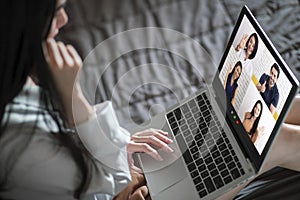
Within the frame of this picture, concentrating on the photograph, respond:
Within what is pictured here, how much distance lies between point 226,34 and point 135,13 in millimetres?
285

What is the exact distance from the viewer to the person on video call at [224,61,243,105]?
1.14 meters

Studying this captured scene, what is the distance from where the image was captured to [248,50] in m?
1.11

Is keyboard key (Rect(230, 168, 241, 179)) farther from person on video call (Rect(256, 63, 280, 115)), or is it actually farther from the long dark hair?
the long dark hair

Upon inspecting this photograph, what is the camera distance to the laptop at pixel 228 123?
40.2 inches

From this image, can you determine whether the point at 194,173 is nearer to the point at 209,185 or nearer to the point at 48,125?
the point at 209,185

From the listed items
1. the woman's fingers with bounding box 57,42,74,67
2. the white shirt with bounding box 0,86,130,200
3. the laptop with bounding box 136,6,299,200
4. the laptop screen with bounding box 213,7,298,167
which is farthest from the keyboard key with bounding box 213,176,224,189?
the woman's fingers with bounding box 57,42,74,67

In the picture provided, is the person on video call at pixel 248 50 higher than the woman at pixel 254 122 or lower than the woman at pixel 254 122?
higher

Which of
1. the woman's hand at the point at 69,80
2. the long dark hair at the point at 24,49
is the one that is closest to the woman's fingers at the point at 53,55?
the woman's hand at the point at 69,80

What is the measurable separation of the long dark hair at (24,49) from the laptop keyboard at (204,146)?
15.5 inches

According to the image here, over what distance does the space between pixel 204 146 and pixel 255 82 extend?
0.19 meters

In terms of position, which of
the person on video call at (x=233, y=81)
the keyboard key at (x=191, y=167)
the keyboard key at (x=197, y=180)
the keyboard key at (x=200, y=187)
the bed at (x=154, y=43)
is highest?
the bed at (x=154, y=43)

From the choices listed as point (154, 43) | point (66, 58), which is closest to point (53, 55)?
point (66, 58)

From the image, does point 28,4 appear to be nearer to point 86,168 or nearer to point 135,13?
point 86,168

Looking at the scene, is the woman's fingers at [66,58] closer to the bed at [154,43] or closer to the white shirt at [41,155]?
the white shirt at [41,155]
